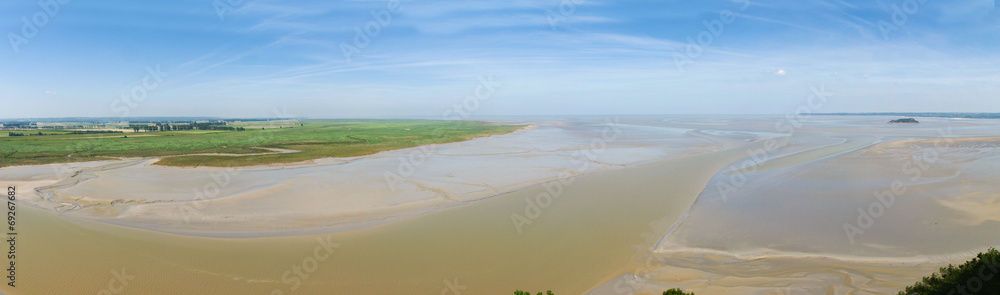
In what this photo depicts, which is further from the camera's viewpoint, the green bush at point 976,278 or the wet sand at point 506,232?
the wet sand at point 506,232

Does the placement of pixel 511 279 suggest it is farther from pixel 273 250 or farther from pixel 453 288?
pixel 273 250

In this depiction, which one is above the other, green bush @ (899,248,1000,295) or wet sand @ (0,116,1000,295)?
wet sand @ (0,116,1000,295)

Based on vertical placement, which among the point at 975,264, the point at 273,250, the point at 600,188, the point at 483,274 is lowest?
the point at 975,264

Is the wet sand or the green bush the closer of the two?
the green bush

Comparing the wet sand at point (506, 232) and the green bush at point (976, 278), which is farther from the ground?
the wet sand at point (506, 232)

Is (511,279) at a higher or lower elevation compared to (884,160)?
lower

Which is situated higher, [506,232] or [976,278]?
[506,232]

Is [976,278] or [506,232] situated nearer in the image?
[976,278]

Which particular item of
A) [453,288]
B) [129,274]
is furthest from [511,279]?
[129,274]
